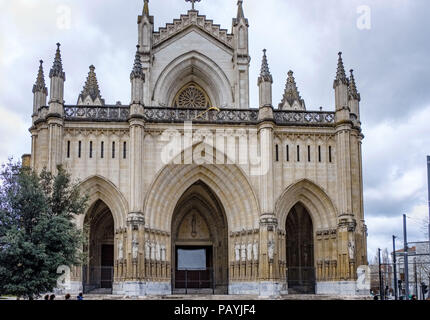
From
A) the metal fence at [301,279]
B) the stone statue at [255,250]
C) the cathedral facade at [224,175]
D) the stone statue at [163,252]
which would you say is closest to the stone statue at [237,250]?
the cathedral facade at [224,175]

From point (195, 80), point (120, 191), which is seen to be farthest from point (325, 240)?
point (195, 80)

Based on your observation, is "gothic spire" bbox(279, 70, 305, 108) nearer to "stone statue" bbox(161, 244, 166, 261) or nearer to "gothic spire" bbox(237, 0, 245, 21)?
"gothic spire" bbox(237, 0, 245, 21)

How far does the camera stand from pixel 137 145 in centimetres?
3431

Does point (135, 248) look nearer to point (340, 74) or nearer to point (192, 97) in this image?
point (192, 97)

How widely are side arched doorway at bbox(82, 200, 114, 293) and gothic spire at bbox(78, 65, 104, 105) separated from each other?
11.5 meters

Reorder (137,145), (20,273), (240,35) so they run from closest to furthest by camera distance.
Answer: (20,273)
(137,145)
(240,35)

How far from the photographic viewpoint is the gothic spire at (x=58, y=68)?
35031 mm

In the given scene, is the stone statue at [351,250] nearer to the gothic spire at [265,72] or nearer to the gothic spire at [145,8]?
the gothic spire at [265,72]

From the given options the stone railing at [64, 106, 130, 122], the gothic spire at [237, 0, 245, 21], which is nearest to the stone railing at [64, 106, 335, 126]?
the stone railing at [64, 106, 130, 122]

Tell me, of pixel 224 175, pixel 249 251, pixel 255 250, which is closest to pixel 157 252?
pixel 249 251

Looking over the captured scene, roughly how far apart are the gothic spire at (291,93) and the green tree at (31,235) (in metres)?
26.4
